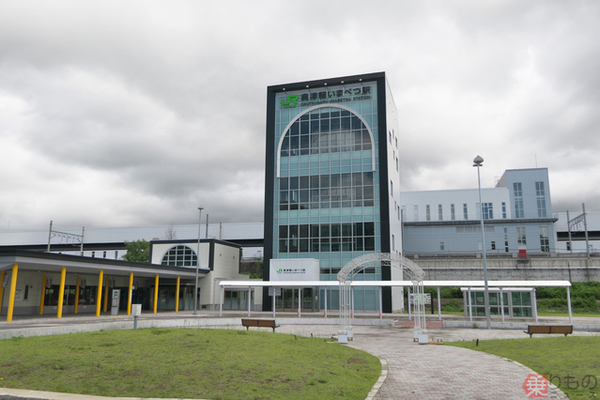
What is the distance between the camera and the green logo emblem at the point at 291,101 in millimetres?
53562

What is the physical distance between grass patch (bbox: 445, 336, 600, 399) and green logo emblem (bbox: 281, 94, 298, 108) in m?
38.1

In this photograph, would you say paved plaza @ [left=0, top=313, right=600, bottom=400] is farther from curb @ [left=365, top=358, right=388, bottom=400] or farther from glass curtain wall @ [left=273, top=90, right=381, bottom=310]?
glass curtain wall @ [left=273, top=90, right=381, bottom=310]

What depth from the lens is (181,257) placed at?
5438 cm

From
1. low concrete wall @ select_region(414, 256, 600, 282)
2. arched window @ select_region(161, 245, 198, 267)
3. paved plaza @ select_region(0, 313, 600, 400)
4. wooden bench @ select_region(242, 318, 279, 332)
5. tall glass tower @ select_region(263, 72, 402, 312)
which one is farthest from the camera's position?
arched window @ select_region(161, 245, 198, 267)

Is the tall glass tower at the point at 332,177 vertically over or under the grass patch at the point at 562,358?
over

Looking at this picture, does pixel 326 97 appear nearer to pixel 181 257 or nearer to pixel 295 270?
pixel 295 270

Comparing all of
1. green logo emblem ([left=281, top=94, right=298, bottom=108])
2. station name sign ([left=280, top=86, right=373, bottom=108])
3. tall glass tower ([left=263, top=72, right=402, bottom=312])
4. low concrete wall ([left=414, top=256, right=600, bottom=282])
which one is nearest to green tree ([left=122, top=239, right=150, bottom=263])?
tall glass tower ([left=263, top=72, right=402, bottom=312])

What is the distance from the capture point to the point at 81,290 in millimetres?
44375

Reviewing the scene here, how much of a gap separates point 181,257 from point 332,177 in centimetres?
2032

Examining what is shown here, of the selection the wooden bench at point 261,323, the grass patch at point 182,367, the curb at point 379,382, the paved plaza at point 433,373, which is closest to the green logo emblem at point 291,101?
the wooden bench at point 261,323

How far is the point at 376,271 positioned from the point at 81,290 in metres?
29.2

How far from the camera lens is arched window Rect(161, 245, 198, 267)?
177 ft

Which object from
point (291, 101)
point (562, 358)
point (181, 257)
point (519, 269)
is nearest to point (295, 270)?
point (181, 257)

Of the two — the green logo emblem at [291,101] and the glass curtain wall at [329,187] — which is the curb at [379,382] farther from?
the green logo emblem at [291,101]
